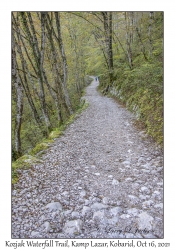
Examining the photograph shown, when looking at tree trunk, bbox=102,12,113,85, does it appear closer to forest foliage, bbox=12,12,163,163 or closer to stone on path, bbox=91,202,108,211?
forest foliage, bbox=12,12,163,163

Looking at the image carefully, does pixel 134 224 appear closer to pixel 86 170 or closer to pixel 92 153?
pixel 86 170

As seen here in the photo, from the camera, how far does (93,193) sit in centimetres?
352

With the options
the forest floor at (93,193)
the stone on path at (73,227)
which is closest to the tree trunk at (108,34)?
the forest floor at (93,193)

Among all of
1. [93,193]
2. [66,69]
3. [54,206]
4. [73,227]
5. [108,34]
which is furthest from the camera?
[108,34]

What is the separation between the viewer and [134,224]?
2750 mm

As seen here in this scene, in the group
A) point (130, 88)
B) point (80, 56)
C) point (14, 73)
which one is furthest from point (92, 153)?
point (80, 56)

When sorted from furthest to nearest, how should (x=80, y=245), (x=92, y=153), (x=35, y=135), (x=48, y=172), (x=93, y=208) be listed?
(x=35, y=135)
(x=92, y=153)
(x=48, y=172)
(x=93, y=208)
(x=80, y=245)

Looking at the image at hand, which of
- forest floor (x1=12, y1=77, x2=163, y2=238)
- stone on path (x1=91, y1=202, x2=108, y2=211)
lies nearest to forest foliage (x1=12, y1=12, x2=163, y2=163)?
forest floor (x1=12, y1=77, x2=163, y2=238)

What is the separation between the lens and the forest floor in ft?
8.90

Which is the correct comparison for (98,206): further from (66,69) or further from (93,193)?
(66,69)

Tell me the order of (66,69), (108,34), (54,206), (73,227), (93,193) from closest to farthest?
(73,227) < (54,206) < (93,193) < (66,69) < (108,34)

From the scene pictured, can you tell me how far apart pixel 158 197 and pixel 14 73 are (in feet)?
19.8

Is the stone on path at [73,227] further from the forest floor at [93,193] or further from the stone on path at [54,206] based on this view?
the stone on path at [54,206]

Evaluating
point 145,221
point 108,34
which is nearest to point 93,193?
point 145,221
